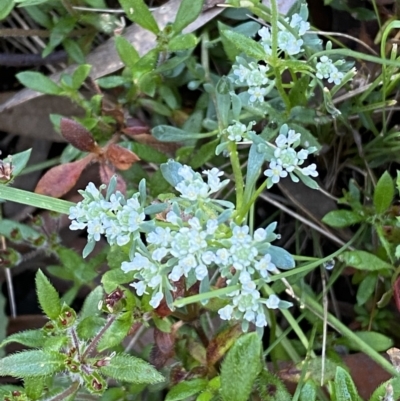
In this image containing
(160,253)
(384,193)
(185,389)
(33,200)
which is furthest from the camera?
(384,193)

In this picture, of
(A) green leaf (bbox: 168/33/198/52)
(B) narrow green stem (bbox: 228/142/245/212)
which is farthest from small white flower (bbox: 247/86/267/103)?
(A) green leaf (bbox: 168/33/198/52)

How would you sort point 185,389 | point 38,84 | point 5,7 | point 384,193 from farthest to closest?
point 38,84
point 5,7
point 384,193
point 185,389

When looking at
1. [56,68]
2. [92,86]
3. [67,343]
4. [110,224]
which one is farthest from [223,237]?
[56,68]

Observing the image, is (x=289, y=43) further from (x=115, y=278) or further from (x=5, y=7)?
(x=5, y=7)

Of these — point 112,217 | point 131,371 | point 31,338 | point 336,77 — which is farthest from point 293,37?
point 31,338

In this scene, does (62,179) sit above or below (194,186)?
below

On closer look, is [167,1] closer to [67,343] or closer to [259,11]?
[259,11]

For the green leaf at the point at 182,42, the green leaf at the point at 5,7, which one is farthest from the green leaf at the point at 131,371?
the green leaf at the point at 5,7

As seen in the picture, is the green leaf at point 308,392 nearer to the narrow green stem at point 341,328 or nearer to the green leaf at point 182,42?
the narrow green stem at point 341,328

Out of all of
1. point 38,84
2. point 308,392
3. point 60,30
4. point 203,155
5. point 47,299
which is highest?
point 60,30
